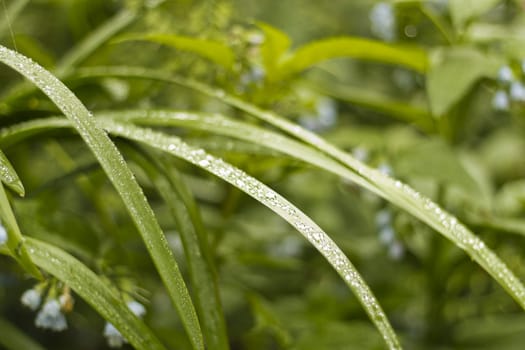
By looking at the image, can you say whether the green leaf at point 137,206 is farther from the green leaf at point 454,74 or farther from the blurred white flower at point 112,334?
the green leaf at point 454,74

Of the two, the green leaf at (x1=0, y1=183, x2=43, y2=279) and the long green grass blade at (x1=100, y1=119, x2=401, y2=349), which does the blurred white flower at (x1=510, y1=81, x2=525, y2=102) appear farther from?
the green leaf at (x1=0, y1=183, x2=43, y2=279)

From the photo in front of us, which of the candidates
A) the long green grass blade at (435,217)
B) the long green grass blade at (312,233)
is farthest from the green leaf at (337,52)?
the long green grass blade at (312,233)

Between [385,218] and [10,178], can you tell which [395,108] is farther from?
[10,178]

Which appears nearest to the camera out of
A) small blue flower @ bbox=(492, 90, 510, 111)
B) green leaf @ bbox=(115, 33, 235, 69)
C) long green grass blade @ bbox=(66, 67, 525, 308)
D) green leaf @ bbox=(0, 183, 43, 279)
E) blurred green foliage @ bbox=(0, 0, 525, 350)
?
green leaf @ bbox=(0, 183, 43, 279)

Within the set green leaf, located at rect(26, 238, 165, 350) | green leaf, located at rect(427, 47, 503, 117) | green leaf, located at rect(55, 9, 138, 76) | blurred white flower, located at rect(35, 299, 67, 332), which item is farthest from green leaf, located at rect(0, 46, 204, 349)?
green leaf, located at rect(427, 47, 503, 117)

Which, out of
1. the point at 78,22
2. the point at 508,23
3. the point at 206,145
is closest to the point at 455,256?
the point at 206,145

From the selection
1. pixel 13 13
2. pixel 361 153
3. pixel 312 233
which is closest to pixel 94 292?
pixel 312 233
